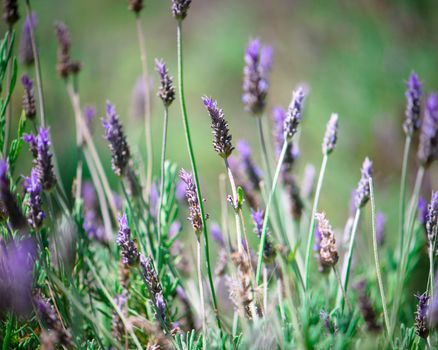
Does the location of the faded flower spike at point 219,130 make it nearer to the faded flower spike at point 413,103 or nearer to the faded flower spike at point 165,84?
the faded flower spike at point 165,84

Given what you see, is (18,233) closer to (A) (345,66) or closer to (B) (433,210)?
(B) (433,210)

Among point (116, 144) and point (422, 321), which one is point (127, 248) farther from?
point (422, 321)

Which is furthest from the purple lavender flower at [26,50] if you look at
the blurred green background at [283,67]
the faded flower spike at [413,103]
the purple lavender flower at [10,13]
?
the faded flower spike at [413,103]

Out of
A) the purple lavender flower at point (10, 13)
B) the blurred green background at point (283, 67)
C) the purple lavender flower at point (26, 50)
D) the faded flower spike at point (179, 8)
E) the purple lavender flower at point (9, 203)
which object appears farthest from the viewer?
the blurred green background at point (283, 67)

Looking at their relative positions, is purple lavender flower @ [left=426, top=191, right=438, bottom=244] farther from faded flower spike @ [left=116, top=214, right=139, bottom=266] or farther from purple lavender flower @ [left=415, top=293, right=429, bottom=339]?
faded flower spike @ [left=116, top=214, right=139, bottom=266]

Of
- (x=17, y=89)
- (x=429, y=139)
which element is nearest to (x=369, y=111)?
(x=429, y=139)

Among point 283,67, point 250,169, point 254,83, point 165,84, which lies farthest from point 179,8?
point 283,67

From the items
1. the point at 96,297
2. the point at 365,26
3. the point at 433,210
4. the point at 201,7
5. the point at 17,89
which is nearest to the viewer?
the point at 433,210
